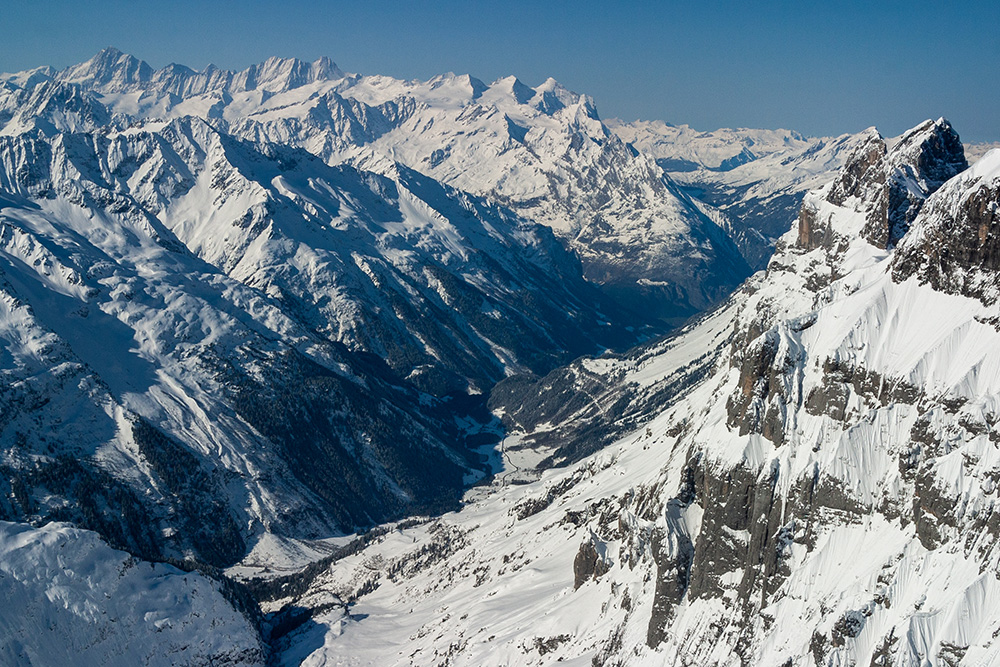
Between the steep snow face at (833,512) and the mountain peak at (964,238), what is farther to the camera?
the mountain peak at (964,238)

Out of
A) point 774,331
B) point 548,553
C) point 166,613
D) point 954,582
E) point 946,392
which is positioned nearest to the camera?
point 954,582

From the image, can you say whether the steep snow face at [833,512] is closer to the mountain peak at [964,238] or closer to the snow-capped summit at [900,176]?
the mountain peak at [964,238]

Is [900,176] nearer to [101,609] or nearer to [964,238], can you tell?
[964,238]

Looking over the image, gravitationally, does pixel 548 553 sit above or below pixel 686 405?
below

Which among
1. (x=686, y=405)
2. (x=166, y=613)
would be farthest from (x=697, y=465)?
(x=166, y=613)

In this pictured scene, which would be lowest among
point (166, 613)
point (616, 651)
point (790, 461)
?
point (616, 651)

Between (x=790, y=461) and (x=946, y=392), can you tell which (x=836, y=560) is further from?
(x=946, y=392)

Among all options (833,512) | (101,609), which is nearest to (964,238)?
(833,512)

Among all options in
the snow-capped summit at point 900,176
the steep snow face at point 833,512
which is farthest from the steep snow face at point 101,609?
the snow-capped summit at point 900,176
